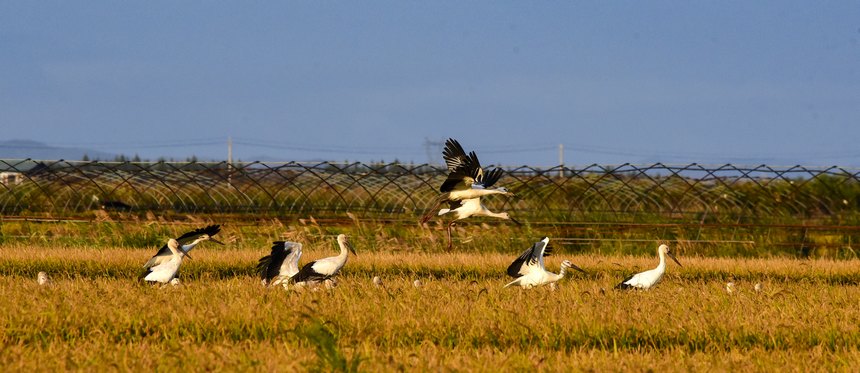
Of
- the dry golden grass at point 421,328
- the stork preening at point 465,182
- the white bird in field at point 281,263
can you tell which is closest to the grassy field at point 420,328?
the dry golden grass at point 421,328

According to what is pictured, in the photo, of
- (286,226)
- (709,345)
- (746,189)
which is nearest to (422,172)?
(286,226)

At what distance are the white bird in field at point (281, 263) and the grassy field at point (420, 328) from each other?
0.22m

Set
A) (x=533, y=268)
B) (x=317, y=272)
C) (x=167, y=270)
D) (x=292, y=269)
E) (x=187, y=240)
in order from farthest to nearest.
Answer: (x=187, y=240) < (x=533, y=268) < (x=292, y=269) < (x=317, y=272) < (x=167, y=270)

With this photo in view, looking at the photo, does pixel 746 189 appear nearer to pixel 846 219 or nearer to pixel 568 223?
pixel 846 219

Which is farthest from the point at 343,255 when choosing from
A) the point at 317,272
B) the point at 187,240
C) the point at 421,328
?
the point at 421,328

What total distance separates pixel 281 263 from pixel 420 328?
4.04m

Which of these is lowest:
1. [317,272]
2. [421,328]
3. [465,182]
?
[317,272]

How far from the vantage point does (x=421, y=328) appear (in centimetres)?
873

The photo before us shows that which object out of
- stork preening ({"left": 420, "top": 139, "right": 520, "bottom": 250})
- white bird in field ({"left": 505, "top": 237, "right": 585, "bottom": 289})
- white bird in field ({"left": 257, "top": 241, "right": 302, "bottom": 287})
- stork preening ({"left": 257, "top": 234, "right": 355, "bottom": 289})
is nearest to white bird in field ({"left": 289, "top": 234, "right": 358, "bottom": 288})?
stork preening ({"left": 257, "top": 234, "right": 355, "bottom": 289})

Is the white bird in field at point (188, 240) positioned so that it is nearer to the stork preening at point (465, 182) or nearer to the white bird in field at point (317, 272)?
the white bird in field at point (317, 272)

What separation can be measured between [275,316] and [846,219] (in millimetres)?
19545

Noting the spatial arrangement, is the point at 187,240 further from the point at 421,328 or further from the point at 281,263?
the point at 421,328

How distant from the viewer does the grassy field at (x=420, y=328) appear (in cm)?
712

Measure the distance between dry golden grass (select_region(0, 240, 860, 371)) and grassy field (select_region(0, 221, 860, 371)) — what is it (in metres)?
0.02
